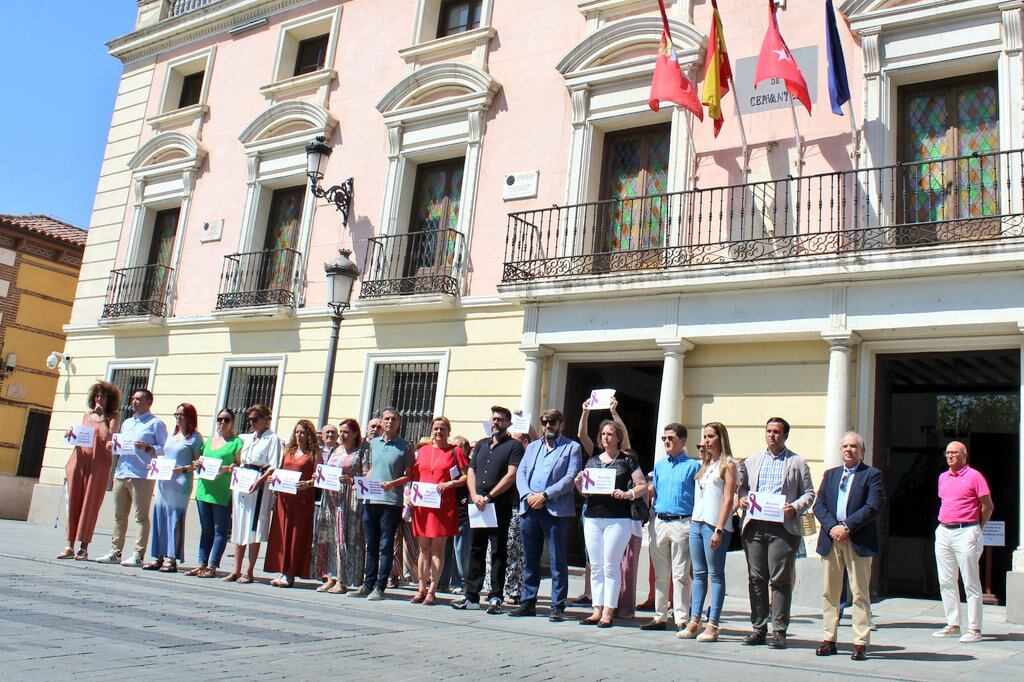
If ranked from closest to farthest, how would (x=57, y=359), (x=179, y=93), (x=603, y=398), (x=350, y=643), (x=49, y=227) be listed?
(x=350, y=643)
(x=603, y=398)
(x=179, y=93)
(x=57, y=359)
(x=49, y=227)

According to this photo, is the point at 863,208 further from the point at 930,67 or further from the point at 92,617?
the point at 92,617

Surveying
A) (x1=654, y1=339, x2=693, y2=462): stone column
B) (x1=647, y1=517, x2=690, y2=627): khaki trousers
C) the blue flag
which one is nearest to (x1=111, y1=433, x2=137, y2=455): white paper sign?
(x1=647, y1=517, x2=690, y2=627): khaki trousers

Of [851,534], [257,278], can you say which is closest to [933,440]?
[851,534]

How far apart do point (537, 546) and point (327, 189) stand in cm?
929

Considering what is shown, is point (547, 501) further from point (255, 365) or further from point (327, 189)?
point (327, 189)

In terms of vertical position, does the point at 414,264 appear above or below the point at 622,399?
above

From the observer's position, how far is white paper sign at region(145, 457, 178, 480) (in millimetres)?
9867

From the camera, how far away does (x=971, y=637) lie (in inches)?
298

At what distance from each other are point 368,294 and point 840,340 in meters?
6.91

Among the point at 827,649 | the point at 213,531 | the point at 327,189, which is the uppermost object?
the point at 327,189

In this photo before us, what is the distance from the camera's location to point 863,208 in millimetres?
10609

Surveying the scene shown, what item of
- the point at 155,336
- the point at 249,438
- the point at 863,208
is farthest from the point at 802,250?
the point at 155,336

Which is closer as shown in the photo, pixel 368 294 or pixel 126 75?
pixel 368 294

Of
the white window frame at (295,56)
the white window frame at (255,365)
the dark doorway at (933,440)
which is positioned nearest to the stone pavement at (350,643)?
the dark doorway at (933,440)
